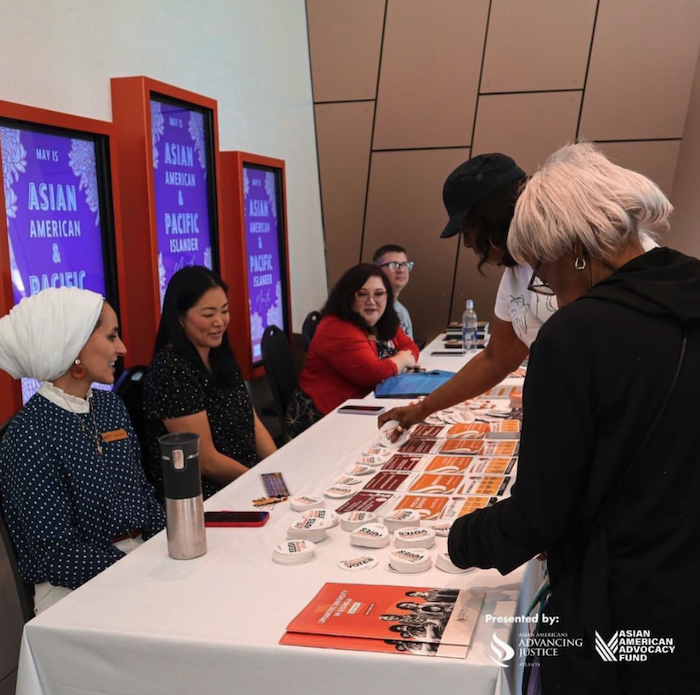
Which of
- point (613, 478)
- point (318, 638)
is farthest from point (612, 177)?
point (318, 638)

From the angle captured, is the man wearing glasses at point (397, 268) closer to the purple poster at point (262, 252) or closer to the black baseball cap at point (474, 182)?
the purple poster at point (262, 252)

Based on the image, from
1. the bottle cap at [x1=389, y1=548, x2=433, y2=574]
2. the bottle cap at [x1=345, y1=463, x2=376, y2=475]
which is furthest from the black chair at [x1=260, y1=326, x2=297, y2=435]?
the bottle cap at [x1=389, y1=548, x2=433, y2=574]

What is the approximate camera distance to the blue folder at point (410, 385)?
312 cm

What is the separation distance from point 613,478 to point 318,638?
516 mm

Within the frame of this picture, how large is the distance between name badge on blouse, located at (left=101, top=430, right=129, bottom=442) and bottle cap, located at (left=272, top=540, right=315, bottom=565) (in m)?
0.65

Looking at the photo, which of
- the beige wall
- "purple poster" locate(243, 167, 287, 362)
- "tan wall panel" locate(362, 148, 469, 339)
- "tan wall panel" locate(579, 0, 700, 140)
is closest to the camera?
"purple poster" locate(243, 167, 287, 362)

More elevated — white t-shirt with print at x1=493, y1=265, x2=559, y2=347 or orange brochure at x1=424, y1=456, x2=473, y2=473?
white t-shirt with print at x1=493, y1=265, x2=559, y2=347

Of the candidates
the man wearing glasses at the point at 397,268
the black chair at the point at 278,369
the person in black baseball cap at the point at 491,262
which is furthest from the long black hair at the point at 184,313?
the man wearing glasses at the point at 397,268

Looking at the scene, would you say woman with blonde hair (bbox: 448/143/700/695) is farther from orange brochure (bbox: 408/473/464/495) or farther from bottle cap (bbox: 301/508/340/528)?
orange brochure (bbox: 408/473/464/495)

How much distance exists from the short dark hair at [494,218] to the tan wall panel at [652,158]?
364cm

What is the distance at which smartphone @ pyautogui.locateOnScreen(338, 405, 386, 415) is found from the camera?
2793mm

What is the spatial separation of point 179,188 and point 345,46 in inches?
109

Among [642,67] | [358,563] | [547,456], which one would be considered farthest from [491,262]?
[642,67]

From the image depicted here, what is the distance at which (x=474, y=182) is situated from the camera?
1855 millimetres
